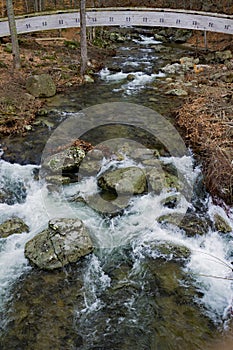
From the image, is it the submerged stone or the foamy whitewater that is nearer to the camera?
the foamy whitewater

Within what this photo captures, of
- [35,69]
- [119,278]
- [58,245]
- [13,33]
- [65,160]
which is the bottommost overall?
[119,278]

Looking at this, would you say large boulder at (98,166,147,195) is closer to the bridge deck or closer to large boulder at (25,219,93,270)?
large boulder at (25,219,93,270)

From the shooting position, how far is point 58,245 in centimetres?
694

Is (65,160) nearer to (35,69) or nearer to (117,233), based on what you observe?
(117,233)

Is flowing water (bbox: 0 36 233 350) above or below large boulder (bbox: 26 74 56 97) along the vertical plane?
below

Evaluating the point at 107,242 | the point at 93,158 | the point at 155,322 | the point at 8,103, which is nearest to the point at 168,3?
the point at 8,103

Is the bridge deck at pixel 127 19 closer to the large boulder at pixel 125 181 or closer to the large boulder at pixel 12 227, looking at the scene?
the large boulder at pixel 125 181

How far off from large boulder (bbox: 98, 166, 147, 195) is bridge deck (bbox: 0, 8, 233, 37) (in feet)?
51.1

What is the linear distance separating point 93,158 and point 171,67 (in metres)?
11.4

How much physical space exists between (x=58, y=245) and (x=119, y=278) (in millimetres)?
1498

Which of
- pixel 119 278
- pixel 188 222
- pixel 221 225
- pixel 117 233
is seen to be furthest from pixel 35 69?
pixel 119 278

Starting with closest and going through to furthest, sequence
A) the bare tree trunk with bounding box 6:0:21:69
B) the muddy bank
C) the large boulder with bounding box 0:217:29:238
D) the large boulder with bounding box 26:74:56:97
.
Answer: the large boulder with bounding box 0:217:29:238 → the muddy bank → the large boulder with bounding box 26:74:56:97 → the bare tree trunk with bounding box 6:0:21:69

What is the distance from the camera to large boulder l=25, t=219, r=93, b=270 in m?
6.80

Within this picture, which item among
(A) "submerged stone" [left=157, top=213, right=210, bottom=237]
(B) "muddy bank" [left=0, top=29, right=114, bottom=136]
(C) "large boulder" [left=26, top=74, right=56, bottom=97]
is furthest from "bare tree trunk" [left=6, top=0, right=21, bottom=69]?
(A) "submerged stone" [left=157, top=213, right=210, bottom=237]
